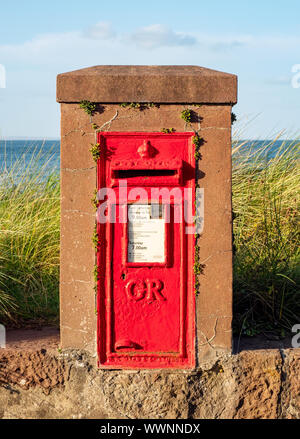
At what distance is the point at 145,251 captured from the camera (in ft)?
9.01

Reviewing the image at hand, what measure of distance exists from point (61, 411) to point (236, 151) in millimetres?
3501

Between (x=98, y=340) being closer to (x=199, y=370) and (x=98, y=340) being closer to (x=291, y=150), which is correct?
(x=199, y=370)

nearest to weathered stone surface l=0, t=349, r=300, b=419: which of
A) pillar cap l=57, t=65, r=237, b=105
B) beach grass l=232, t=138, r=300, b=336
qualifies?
beach grass l=232, t=138, r=300, b=336

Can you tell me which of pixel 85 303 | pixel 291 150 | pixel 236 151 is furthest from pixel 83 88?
pixel 291 150

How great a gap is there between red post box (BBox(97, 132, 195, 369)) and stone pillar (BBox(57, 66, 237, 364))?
64 millimetres

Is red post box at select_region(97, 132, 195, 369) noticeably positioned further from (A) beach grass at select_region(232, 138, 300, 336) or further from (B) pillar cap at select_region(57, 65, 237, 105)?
(A) beach grass at select_region(232, 138, 300, 336)

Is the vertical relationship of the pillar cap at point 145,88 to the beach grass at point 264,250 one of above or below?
above

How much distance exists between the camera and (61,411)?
9.62 ft

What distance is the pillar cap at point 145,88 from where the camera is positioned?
272 centimetres

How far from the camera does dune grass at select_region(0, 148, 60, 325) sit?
11.8ft

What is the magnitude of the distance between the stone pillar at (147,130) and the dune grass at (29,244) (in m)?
0.87

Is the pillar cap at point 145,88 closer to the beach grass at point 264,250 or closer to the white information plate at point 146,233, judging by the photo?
the white information plate at point 146,233

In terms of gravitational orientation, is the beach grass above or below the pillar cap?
below

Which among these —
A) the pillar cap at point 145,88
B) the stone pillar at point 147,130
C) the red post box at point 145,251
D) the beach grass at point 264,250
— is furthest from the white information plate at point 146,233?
the beach grass at point 264,250
